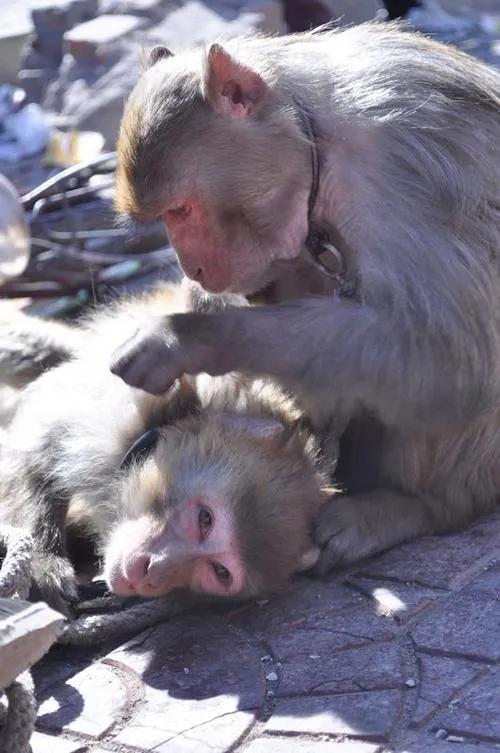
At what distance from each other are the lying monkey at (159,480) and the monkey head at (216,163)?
55cm

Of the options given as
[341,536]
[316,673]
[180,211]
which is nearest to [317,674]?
[316,673]

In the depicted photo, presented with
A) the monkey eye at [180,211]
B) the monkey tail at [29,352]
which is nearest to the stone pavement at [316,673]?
the monkey eye at [180,211]

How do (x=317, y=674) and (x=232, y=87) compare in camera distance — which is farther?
(x=232, y=87)

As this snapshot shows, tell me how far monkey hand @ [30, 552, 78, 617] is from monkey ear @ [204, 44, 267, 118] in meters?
1.67

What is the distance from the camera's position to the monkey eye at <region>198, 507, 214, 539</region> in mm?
4266

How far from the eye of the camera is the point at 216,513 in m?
4.30

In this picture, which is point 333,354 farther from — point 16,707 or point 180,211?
point 16,707

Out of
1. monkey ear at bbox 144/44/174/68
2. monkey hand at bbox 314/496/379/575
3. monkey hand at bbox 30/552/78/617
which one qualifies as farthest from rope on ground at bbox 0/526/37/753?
monkey ear at bbox 144/44/174/68

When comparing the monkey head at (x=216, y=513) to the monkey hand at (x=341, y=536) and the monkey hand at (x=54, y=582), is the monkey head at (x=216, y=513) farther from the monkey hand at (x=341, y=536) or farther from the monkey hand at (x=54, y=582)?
the monkey hand at (x=54, y=582)

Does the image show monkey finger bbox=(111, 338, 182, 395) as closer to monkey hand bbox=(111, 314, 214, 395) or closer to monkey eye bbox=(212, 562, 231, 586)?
monkey hand bbox=(111, 314, 214, 395)

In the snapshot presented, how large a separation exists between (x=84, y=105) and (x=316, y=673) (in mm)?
7950

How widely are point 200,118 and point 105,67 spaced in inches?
290

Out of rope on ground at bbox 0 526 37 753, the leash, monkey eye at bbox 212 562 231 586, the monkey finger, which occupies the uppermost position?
the leash

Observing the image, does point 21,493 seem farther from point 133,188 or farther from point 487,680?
point 487,680
